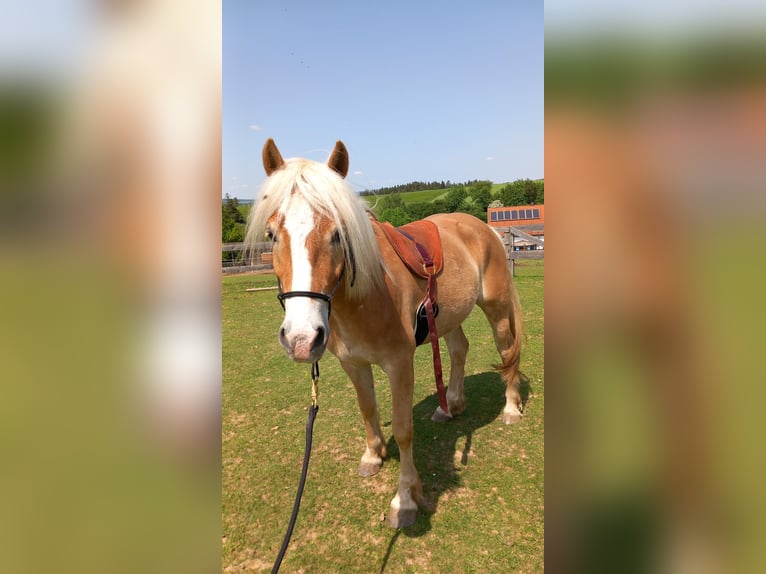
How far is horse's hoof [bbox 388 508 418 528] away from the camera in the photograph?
108 inches

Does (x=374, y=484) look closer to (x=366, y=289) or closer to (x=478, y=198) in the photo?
(x=366, y=289)

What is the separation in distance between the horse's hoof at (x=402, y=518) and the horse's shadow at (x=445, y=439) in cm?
4

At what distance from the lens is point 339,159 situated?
2289 mm

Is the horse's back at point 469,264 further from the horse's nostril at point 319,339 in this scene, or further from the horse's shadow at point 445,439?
the horse's nostril at point 319,339

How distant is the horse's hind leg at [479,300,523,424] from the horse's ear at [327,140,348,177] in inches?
89.5

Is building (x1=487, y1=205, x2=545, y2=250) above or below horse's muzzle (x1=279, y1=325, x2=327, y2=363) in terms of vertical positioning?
above
